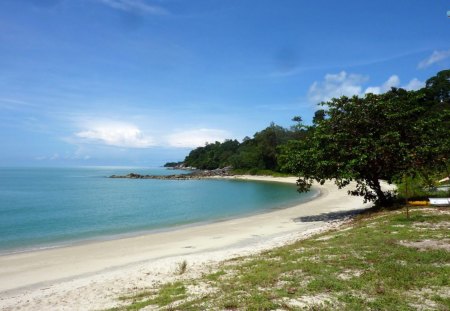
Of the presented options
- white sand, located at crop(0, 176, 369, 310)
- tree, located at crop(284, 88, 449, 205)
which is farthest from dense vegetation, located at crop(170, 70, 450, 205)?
white sand, located at crop(0, 176, 369, 310)

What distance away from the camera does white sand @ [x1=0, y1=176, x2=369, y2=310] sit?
11.2m

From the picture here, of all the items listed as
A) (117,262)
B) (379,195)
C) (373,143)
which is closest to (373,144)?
(373,143)

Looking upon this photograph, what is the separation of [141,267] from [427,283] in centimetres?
1069

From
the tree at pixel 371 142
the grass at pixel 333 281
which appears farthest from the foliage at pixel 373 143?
the grass at pixel 333 281

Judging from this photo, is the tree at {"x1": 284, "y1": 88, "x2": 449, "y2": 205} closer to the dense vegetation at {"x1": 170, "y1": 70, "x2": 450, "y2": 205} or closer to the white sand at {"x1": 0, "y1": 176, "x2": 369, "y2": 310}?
the dense vegetation at {"x1": 170, "y1": 70, "x2": 450, "y2": 205}

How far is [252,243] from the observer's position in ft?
62.3

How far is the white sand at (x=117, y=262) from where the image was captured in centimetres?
Result: 1121

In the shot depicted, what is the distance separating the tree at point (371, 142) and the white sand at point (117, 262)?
174 inches

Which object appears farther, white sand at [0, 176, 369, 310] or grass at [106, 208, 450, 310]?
white sand at [0, 176, 369, 310]

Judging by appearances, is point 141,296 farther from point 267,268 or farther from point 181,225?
point 181,225

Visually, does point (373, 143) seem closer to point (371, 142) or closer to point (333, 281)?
point (371, 142)

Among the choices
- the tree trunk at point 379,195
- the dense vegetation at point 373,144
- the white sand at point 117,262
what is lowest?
the white sand at point 117,262

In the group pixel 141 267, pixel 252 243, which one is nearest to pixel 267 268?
pixel 141 267

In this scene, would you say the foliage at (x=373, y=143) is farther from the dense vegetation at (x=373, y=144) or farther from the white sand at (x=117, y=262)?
the white sand at (x=117, y=262)
